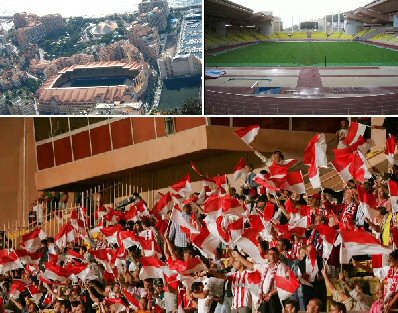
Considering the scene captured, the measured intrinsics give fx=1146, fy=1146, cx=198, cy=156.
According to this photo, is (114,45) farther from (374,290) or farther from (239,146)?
(374,290)

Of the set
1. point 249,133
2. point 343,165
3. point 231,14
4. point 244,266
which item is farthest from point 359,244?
point 231,14

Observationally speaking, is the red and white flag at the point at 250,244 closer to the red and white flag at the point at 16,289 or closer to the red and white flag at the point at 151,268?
the red and white flag at the point at 151,268

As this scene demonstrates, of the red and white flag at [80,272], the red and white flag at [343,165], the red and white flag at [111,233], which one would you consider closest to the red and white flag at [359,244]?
the red and white flag at [343,165]

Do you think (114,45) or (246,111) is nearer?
(246,111)

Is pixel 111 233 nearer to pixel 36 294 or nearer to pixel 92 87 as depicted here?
pixel 36 294

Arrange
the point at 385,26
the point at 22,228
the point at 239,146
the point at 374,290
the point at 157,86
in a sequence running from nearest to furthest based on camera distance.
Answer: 1. the point at 374,290
2. the point at 385,26
3. the point at 157,86
4. the point at 239,146
5. the point at 22,228

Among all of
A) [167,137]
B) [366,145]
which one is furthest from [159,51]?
[366,145]

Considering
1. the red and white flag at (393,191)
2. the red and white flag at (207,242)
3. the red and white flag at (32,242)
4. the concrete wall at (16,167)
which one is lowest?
the concrete wall at (16,167)

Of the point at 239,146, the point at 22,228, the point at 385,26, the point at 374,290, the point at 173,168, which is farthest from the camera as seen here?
the point at 22,228
